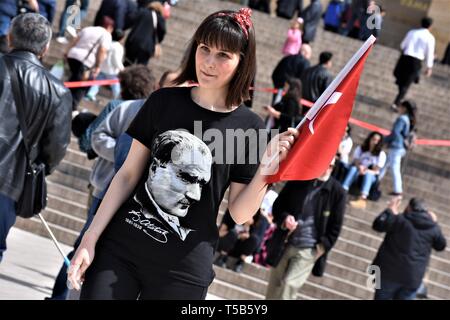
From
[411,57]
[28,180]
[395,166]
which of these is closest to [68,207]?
[395,166]

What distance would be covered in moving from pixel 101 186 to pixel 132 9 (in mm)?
9249

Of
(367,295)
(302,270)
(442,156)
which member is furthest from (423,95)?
(302,270)

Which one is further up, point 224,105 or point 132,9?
point 224,105

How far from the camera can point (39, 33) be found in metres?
5.62

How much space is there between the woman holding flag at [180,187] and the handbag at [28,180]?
5.81 feet

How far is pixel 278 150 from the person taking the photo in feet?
12.2

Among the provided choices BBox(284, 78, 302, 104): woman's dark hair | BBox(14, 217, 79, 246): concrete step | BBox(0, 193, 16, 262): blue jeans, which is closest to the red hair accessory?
BBox(0, 193, 16, 262): blue jeans

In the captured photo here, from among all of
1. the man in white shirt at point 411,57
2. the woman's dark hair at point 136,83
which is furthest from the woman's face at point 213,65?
the man in white shirt at point 411,57

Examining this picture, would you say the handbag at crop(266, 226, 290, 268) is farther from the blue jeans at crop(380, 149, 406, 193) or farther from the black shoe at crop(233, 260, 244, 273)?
the blue jeans at crop(380, 149, 406, 193)

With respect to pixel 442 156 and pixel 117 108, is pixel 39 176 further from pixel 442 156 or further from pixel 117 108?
pixel 442 156

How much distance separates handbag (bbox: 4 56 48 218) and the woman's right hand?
75.8 inches

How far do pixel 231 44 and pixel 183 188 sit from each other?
1.79 ft
